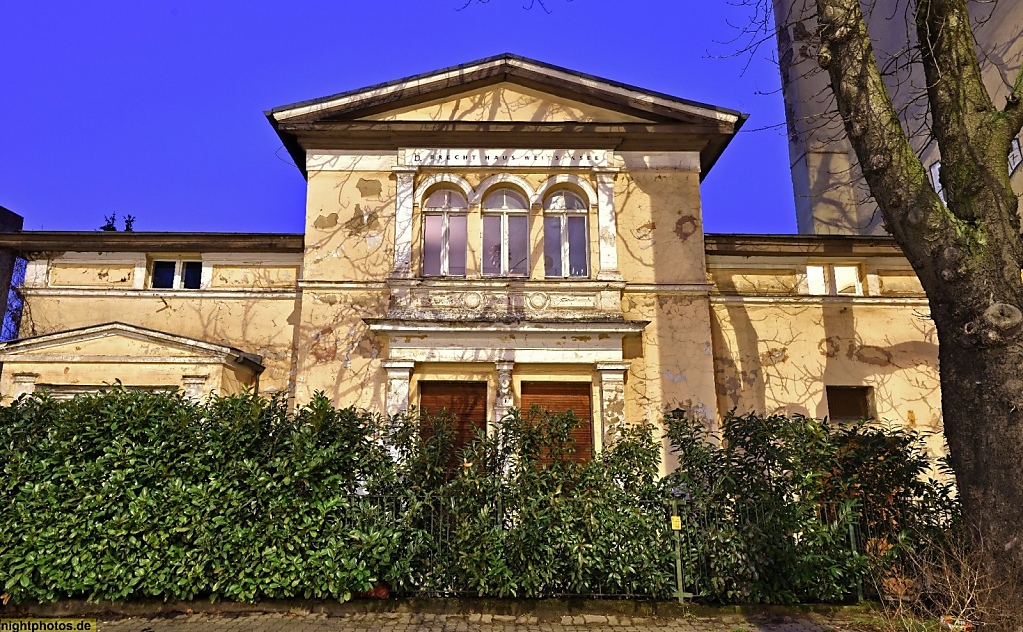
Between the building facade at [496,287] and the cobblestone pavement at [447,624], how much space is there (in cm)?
420

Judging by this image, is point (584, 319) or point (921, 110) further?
point (921, 110)

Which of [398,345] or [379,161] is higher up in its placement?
[379,161]

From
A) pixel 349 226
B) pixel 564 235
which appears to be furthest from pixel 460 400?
pixel 349 226

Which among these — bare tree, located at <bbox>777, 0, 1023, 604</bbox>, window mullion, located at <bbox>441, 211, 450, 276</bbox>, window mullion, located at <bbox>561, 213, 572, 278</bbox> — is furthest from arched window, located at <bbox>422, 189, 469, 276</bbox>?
bare tree, located at <bbox>777, 0, 1023, 604</bbox>

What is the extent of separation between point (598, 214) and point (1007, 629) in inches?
333

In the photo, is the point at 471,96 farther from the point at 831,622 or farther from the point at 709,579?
the point at 831,622

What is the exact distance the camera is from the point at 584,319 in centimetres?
1170

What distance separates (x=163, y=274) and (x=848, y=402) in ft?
42.4

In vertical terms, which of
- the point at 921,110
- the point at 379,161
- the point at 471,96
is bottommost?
the point at 379,161

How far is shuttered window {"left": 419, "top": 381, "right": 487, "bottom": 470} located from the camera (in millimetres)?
11773

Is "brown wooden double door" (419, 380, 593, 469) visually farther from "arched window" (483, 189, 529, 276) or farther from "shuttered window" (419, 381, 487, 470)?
"arched window" (483, 189, 529, 276)

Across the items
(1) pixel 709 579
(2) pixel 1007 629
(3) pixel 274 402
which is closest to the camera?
(2) pixel 1007 629

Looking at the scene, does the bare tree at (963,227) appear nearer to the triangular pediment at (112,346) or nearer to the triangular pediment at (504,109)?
the triangular pediment at (504,109)

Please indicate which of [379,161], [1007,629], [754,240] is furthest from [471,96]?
[1007,629]
